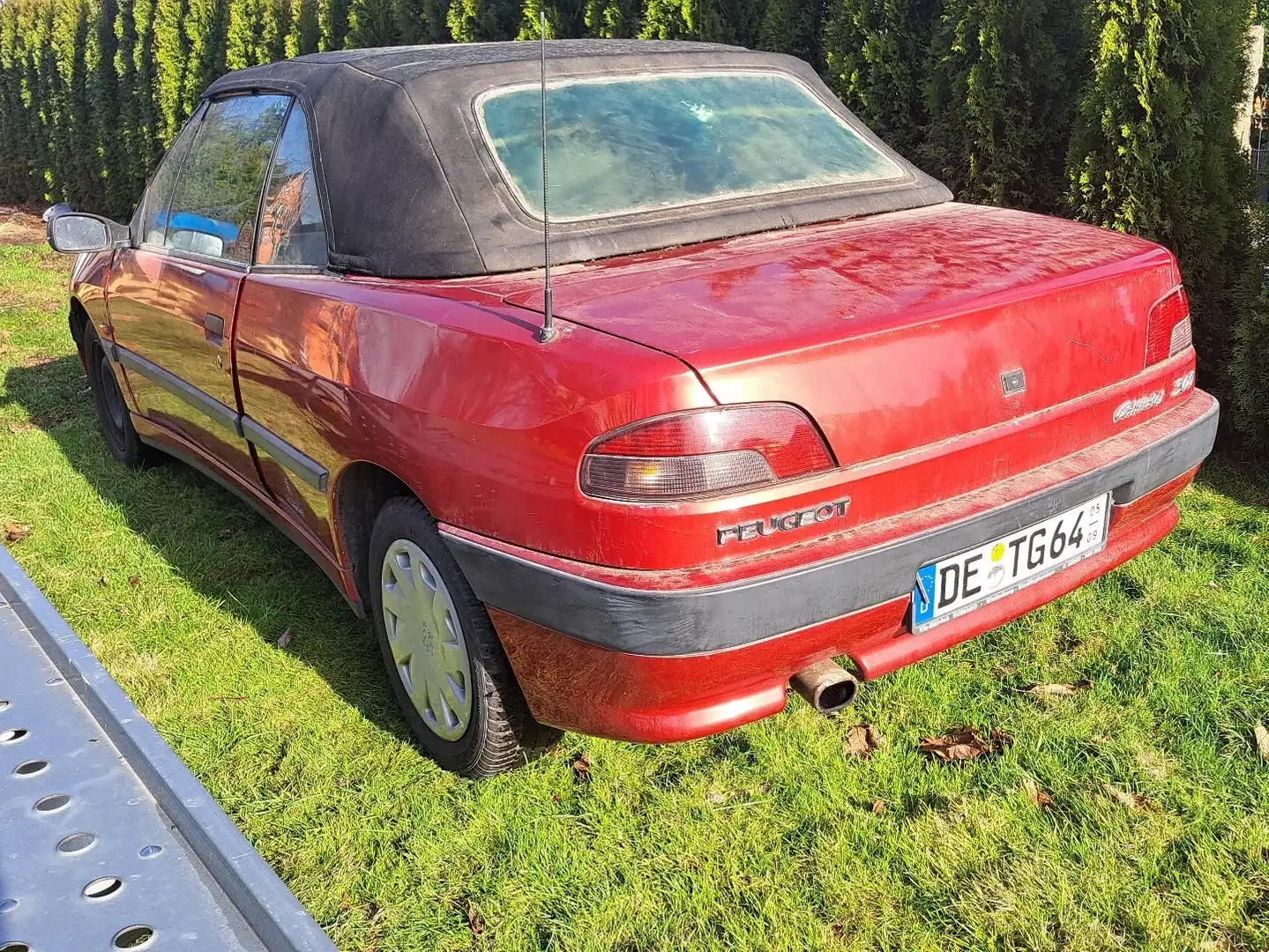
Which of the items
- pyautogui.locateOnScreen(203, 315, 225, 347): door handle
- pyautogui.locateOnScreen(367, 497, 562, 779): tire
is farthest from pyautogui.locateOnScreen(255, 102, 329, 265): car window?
pyautogui.locateOnScreen(367, 497, 562, 779): tire

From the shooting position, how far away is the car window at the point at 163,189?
4.02 m

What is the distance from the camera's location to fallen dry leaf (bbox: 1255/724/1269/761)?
8.75ft

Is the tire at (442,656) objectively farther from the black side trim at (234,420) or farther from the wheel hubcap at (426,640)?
the black side trim at (234,420)

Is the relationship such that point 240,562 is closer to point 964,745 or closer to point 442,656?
point 442,656

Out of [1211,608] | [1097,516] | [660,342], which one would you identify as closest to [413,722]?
[660,342]

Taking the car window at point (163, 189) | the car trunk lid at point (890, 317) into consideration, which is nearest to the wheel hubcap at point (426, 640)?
the car trunk lid at point (890, 317)

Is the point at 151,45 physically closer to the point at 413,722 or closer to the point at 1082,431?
the point at 413,722

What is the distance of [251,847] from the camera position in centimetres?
213

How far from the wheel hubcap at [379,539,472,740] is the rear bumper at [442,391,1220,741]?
25 centimetres

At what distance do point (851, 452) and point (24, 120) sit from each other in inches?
691

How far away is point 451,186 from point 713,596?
52.9 inches

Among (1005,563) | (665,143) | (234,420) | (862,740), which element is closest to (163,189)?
(234,420)

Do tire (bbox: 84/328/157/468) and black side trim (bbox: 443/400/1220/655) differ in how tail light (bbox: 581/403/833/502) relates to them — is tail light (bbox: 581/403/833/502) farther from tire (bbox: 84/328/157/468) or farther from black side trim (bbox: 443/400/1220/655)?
tire (bbox: 84/328/157/468)

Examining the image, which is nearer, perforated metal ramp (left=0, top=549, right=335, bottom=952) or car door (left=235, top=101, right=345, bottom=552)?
perforated metal ramp (left=0, top=549, right=335, bottom=952)
